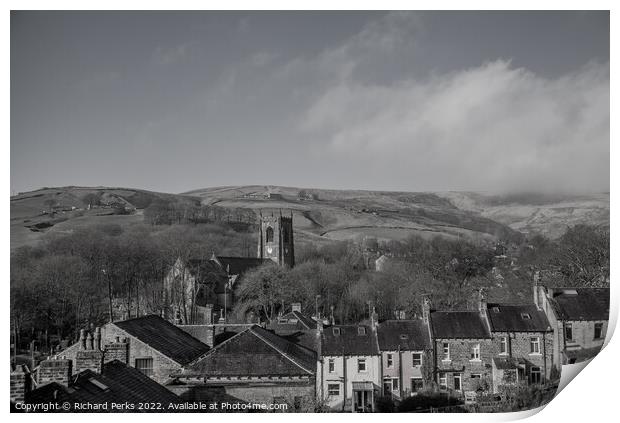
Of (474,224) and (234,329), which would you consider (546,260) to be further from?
(474,224)

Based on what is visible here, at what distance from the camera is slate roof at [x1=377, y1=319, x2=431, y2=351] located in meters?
17.2

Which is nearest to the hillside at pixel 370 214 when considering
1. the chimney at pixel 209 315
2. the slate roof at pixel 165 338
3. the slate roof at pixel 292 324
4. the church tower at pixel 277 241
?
the church tower at pixel 277 241

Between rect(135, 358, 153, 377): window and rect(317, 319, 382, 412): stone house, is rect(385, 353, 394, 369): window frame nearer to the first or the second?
rect(317, 319, 382, 412): stone house

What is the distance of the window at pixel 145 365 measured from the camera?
13.1 metres

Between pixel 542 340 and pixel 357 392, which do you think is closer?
pixel 357 392

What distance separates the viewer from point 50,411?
31.6 feet

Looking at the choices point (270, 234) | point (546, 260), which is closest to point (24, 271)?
point (546, 260)

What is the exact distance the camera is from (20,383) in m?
9.44

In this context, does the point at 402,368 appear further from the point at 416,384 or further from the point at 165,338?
the point at 165,338

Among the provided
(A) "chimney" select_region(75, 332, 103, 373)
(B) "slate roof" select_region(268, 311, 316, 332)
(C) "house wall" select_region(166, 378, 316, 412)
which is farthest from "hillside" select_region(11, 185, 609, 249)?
(A) "chimney" select_region(75, 332, 103, 373)

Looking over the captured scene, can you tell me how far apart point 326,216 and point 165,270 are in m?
44.0

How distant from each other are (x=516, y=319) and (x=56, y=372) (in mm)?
11676

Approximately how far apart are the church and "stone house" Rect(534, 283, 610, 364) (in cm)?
1093

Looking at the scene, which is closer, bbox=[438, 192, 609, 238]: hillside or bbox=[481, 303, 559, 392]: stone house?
bbox=[481, 303, 559, 392]: stone house
